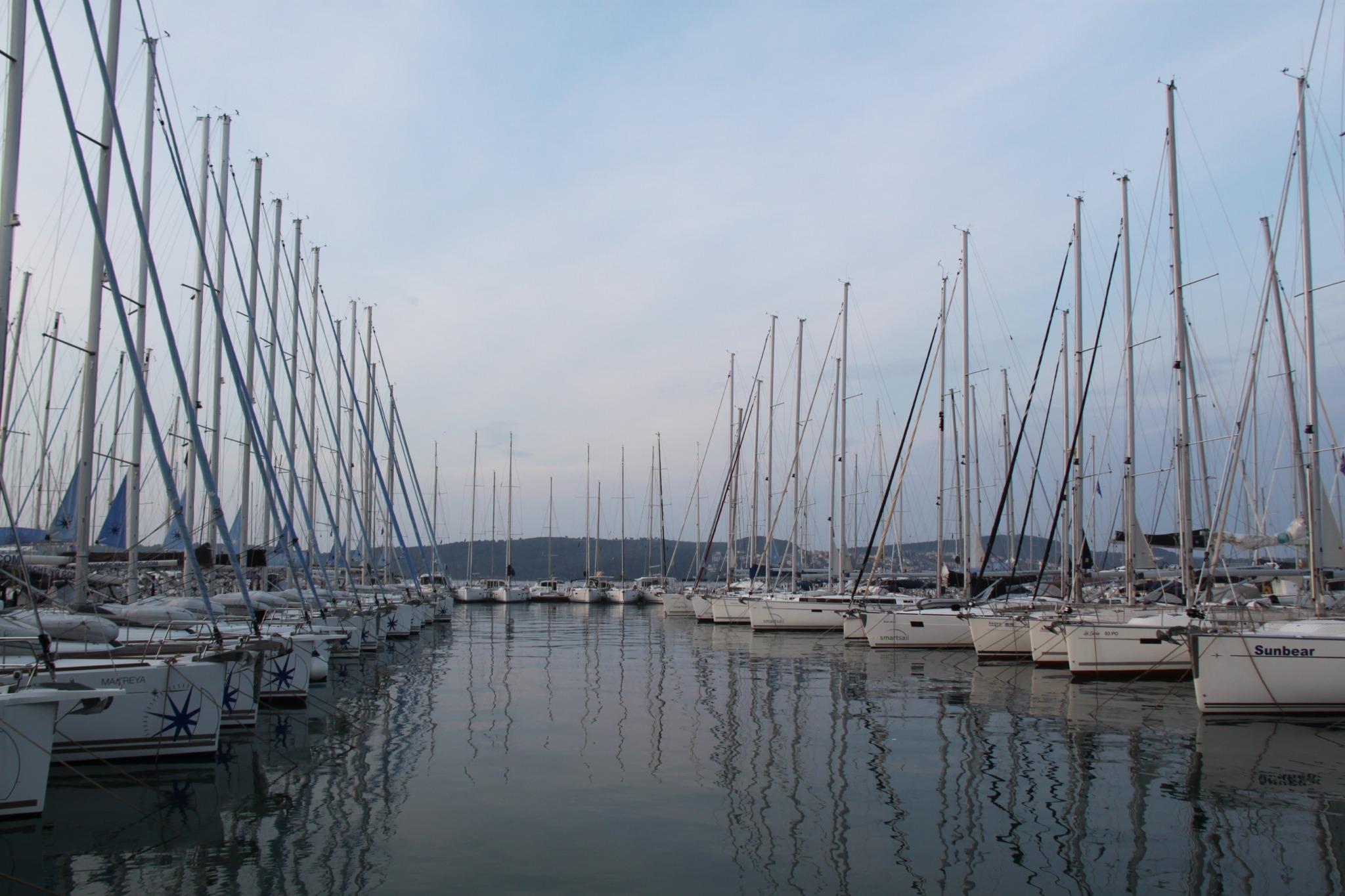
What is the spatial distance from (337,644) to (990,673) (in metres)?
17.9

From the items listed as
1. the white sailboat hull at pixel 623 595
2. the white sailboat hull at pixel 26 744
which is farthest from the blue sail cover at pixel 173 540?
the white sailboat hull at pixel 623 595

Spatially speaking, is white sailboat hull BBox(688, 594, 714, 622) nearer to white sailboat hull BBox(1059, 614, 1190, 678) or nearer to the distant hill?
the distant hill

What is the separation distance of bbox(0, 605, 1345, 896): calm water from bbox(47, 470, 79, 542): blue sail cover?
431 inches

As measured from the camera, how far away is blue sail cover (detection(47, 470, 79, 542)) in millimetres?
25625

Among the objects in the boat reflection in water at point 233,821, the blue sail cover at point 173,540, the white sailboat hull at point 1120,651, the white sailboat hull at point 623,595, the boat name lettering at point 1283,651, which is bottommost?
the white sailboat hull at point 623,595

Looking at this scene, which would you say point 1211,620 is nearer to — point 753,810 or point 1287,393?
point 1287,393

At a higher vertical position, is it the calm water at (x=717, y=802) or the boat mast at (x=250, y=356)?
the boat mast at (x=250, y=356)

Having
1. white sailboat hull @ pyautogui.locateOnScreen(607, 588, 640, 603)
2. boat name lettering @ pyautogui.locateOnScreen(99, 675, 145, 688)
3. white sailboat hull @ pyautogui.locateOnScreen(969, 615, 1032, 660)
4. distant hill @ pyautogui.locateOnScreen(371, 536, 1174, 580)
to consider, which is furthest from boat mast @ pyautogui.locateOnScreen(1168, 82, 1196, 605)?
white sailboat hull @ pyautogui.locateOnScreen(607, 588, 640, 603)

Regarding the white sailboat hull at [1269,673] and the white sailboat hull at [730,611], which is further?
the white sailboat hull at [730,611]

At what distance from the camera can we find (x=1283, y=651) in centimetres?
1769

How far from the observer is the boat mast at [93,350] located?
50.0 ft

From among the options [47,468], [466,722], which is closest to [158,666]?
[466,722]

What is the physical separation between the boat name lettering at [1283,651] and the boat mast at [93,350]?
806 inches

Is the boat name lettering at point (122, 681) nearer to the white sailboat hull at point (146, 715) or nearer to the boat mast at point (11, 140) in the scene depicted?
the white sailboat hull at point (146, 715)
